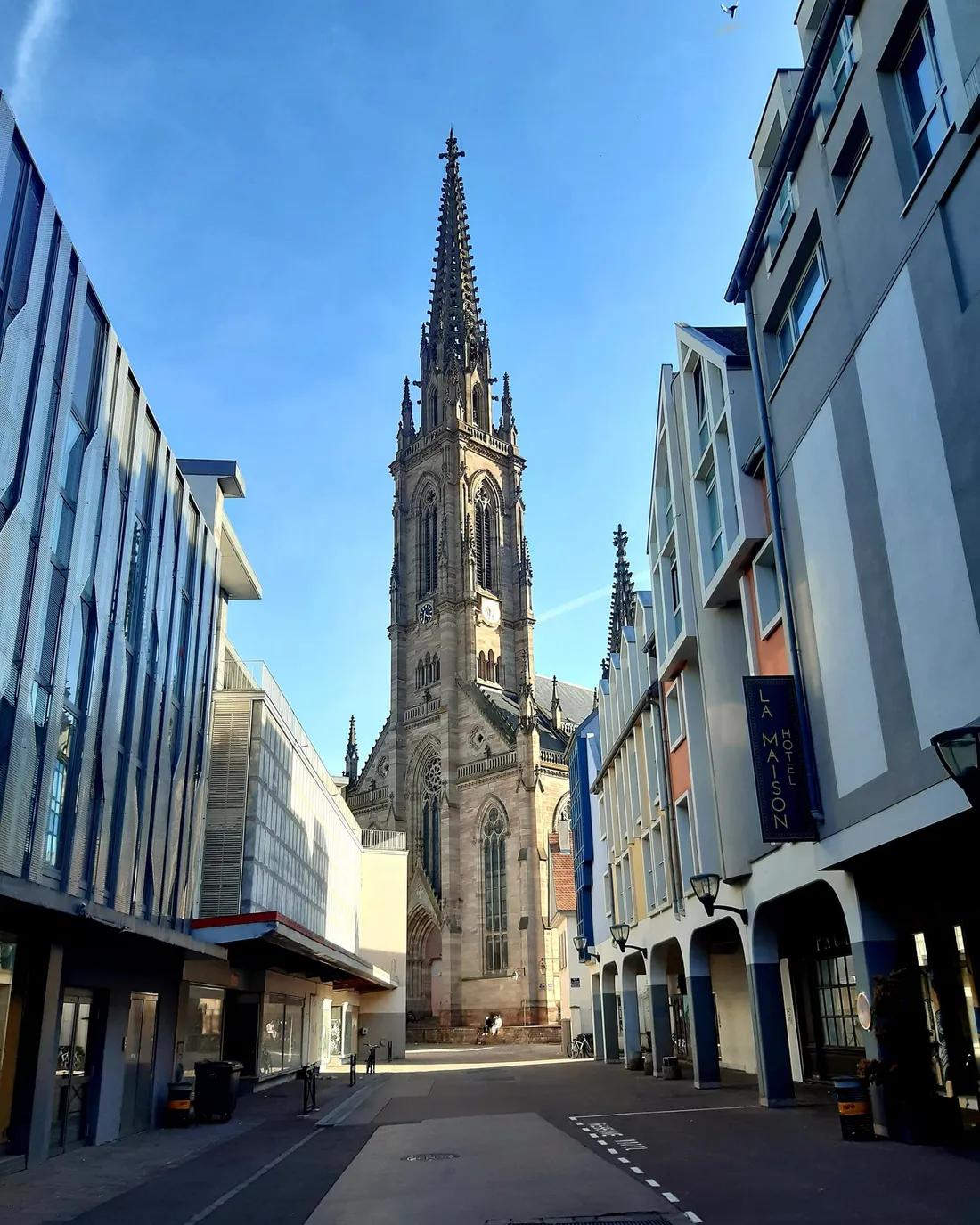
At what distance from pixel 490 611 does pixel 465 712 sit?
8.60 metres

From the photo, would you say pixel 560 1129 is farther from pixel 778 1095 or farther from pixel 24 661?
pixel 24 661

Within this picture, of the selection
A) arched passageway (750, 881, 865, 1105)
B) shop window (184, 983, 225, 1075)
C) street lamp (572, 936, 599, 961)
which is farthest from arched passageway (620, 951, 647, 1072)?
shop window (184, 983, 225, 1075)

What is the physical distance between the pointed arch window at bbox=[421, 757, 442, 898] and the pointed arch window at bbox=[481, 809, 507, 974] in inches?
132

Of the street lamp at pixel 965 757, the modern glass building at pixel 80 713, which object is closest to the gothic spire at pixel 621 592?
the modern glass building at pixel 80 713

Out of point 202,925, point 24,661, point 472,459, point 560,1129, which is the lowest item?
point 560,1129

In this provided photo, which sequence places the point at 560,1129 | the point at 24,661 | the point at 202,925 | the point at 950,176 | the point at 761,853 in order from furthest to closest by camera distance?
the point at 202,925
the point at 761,853
the point at 560,1129
the point at 24,661
the point at 950,176

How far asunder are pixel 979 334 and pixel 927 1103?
8494 mm

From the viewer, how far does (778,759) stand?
13445 millimetres

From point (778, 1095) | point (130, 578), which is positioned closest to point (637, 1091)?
point (778, 1095)

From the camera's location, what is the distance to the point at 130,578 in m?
16.6

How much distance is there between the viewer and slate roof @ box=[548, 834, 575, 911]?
174ft

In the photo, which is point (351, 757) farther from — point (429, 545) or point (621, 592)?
point (621, 592)

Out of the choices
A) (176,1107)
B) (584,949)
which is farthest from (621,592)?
(176,1107)

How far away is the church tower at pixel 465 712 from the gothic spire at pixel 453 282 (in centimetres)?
18
